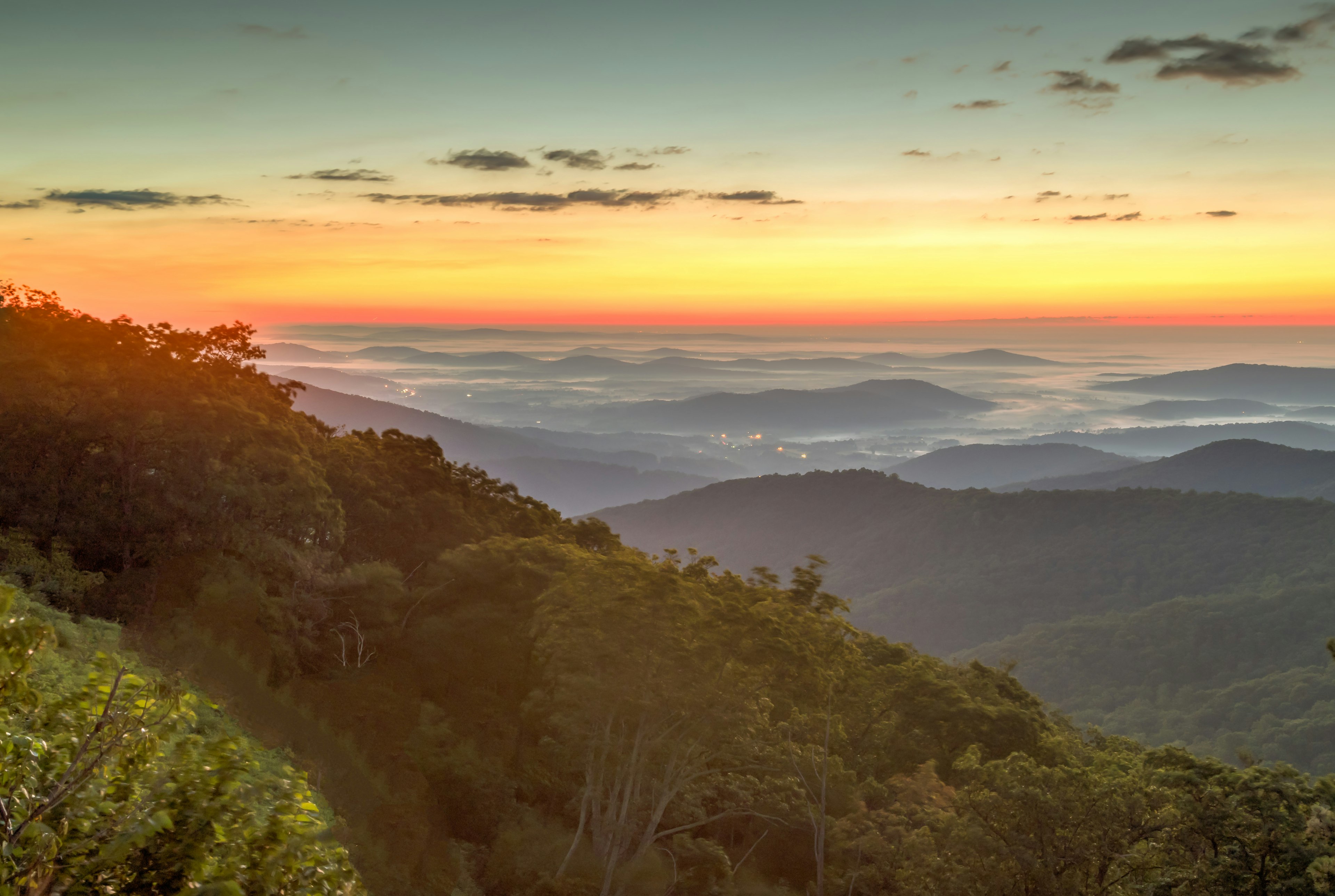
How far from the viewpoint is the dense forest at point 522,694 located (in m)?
20.9

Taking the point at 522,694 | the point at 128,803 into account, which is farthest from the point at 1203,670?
the point at 128,803

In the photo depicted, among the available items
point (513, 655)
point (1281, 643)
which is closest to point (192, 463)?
point (513, 655)

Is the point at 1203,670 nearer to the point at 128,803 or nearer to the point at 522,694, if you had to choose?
the point at 522,694

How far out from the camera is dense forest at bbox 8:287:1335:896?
2086cm

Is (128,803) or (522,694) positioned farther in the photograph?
(522,694)

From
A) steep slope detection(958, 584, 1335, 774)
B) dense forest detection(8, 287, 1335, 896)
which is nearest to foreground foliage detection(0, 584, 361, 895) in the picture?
dense forest detection(8, 287, 1335, 896)

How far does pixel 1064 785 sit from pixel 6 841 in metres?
22.8

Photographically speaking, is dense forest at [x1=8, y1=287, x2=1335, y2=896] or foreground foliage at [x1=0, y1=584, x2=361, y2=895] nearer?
foreground foliage at [x1=0, y1=584, x2=361, y2=895]

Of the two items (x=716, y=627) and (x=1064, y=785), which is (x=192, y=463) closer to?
(x=716, y=627)

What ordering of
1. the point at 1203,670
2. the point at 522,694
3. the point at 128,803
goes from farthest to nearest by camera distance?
the point at 1203,670 < the point at 522,694 < the point at 128,803

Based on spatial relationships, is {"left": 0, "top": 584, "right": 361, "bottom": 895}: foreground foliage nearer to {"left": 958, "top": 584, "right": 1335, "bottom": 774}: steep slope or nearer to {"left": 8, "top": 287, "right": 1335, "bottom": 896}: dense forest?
{"left": 8, "top": 287, "right": 1335, "bottom": 896}: dense forest

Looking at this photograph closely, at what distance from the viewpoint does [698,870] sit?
26172 millimetres

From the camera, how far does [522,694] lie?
29203 millimetres

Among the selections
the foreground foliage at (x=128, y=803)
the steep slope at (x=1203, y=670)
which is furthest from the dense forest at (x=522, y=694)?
the steep slope at (x=1203, y=670)
